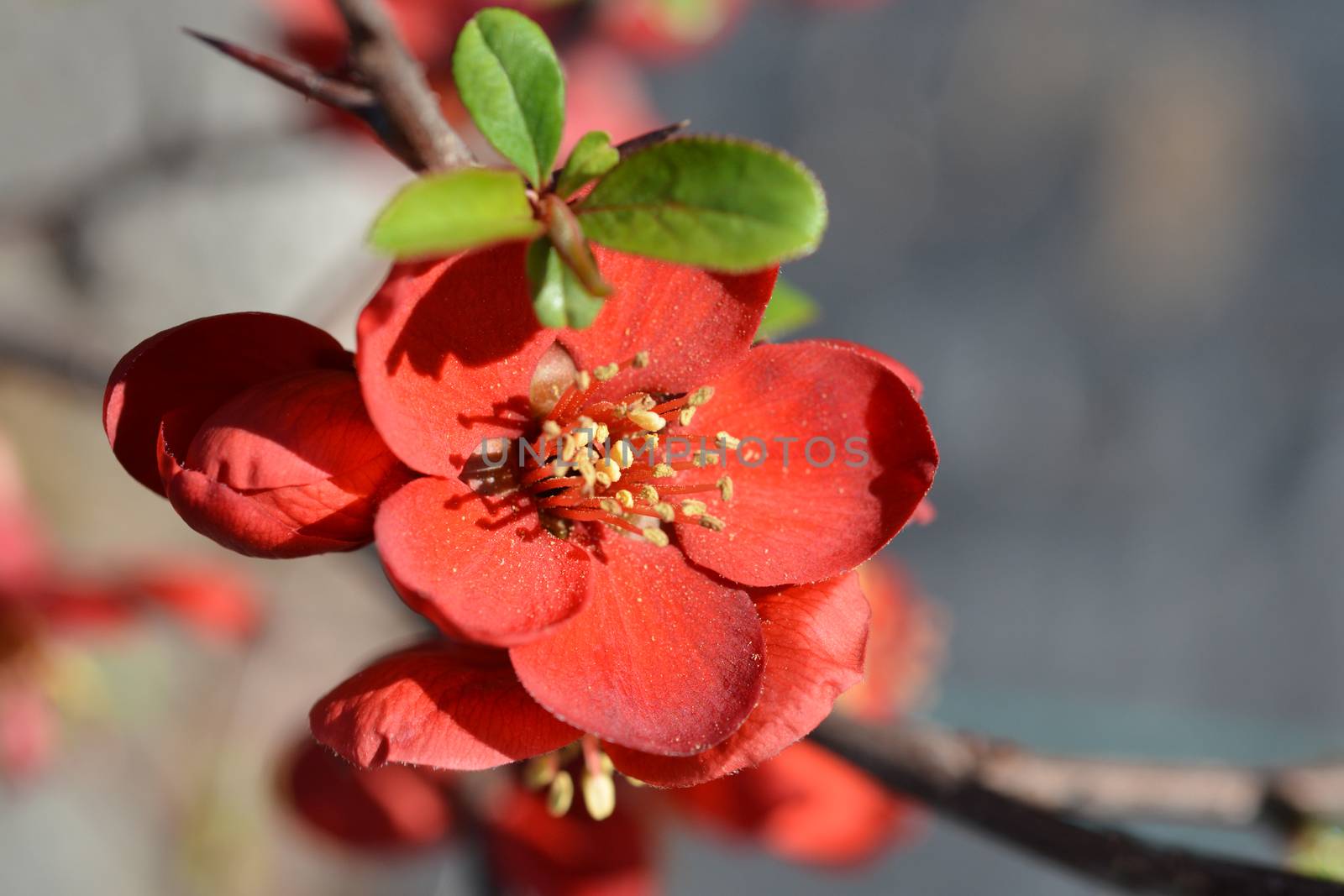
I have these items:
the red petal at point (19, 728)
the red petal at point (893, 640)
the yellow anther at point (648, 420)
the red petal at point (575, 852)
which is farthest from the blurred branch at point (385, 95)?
the red petal at point (19, 728)

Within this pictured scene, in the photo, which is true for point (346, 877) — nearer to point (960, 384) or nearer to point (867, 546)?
point (960, 384)

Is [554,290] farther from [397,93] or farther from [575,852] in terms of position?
[575,852]

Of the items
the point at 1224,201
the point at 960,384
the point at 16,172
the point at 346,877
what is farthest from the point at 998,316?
the point at 16,172

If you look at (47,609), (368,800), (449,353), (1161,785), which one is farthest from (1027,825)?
(47,609)

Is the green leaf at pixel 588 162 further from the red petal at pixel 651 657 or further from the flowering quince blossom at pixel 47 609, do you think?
the flowering quince blossom at pixel 47 609

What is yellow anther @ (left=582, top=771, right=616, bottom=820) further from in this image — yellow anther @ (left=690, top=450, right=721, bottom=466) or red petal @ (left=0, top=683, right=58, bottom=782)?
red petal @ (left=0, top=683, right=58, bottom=782)

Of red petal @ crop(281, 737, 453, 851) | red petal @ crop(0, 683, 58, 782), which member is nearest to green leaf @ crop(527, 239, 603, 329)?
red petal @ crop(281, 737, 453, 851)
